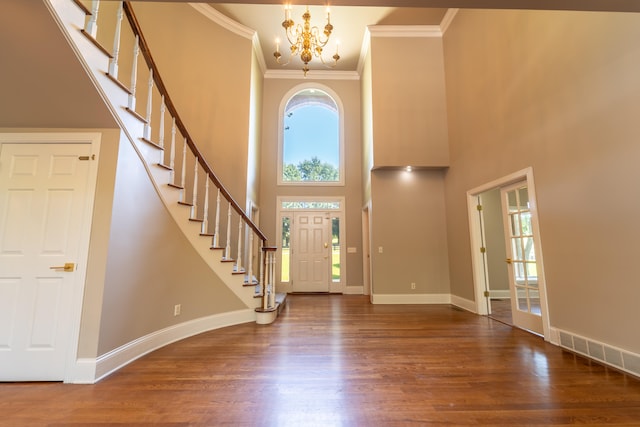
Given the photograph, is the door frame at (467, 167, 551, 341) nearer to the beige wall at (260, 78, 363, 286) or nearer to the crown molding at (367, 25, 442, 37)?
the beige wall at (260, 78, 363, 286)

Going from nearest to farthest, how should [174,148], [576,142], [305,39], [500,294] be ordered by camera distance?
1. [576,142]
2. [174,148]
3. [305,39]
4. [500,294]

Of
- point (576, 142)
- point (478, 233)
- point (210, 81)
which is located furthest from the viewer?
point (210, 81)

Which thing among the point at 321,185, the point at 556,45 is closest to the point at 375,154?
the point at 321,185

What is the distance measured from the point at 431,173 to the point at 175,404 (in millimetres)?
5256

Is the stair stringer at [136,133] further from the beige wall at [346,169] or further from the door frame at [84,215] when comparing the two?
the beige wall at [346,169]

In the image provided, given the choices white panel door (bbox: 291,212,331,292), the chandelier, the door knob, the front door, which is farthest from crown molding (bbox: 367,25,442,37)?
the door knob

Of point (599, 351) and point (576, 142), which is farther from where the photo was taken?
point (576, 142)

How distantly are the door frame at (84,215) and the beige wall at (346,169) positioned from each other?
4345 millimetres

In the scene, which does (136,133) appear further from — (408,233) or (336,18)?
(336,18)

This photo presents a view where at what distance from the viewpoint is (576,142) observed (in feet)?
8.50

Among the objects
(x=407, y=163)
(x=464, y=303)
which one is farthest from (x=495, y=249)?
(x=407, y=163)

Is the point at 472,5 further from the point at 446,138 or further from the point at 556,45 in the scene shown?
the point at 446,138

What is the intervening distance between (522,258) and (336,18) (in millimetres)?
5413

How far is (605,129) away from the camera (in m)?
2.32
